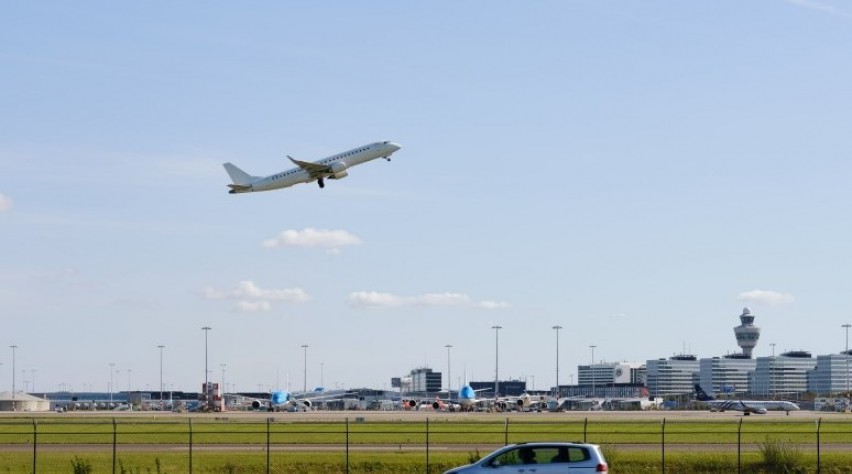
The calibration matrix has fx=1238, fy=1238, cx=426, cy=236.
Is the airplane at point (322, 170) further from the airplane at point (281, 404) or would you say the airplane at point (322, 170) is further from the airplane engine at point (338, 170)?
the airplane at point (281, 404)

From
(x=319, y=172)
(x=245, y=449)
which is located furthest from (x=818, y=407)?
(x=245, y=449)

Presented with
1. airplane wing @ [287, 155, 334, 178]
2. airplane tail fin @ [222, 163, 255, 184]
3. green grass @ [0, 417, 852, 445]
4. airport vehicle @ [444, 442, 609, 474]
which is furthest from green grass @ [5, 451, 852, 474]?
airplane tail fin @ [222, 163, 255, 184]

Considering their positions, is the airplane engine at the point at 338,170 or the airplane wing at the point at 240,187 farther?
the airplane wing at the point at 240,187

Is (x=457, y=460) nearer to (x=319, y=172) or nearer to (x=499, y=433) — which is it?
(x=499, y=433)

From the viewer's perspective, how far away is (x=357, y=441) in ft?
245

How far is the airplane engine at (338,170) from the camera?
350 feet

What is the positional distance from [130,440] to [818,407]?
13720cm

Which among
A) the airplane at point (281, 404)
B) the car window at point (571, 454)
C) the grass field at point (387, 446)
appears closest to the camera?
the car window at point (571, 454)

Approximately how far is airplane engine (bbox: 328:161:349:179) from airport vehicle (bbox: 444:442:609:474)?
224ft

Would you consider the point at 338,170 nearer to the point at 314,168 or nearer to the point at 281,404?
the point at 314,168

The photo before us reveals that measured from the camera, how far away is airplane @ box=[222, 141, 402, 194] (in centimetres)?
10700

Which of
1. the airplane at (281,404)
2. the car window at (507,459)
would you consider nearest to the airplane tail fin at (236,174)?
the airplane at (281,404)

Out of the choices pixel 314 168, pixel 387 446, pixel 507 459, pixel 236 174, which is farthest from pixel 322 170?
pixel 507 459

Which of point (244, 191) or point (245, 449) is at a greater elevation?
point (244, 191)
